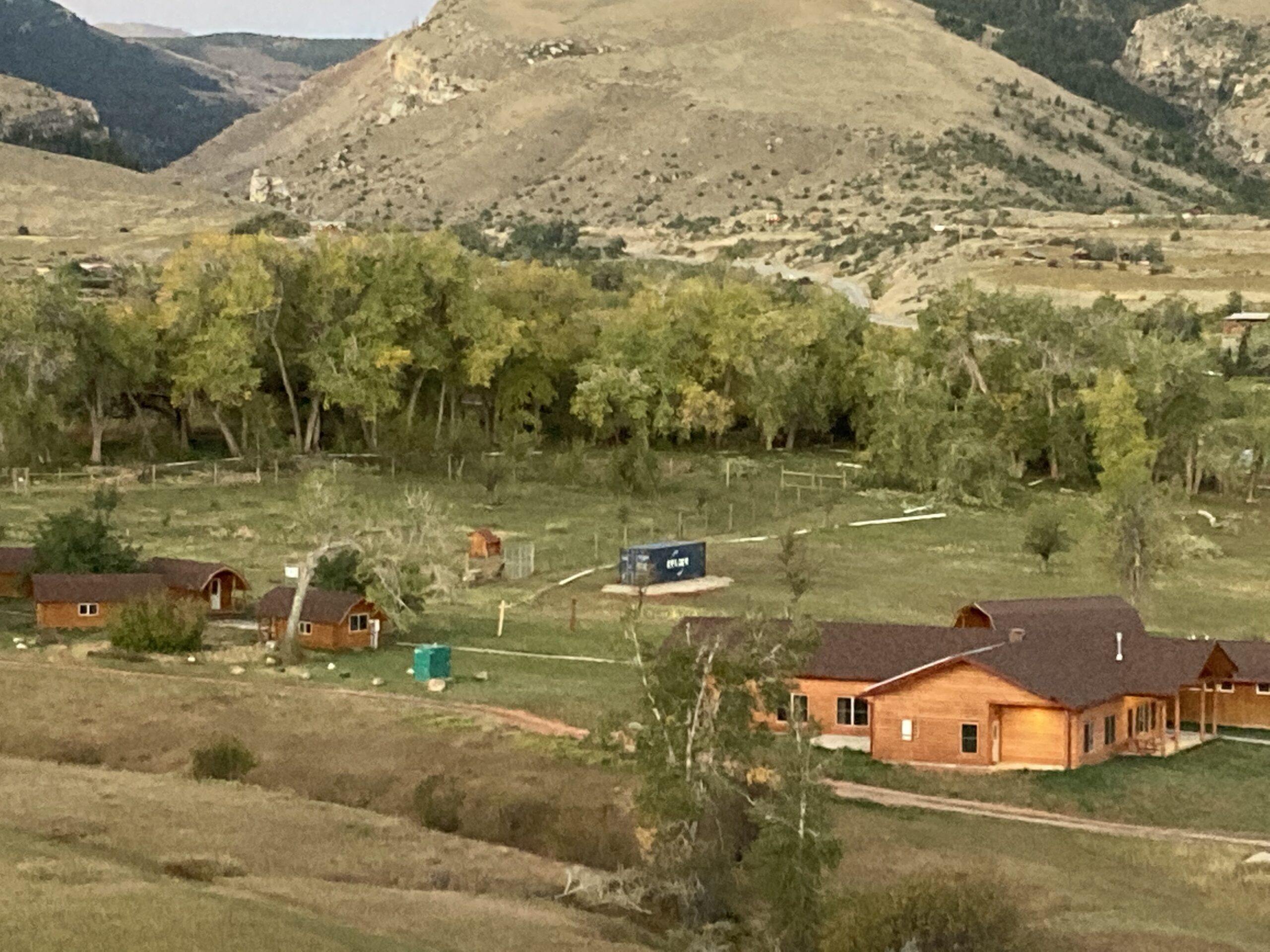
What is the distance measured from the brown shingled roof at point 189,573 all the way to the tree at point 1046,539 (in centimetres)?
2475

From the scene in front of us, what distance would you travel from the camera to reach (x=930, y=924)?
81.6ft

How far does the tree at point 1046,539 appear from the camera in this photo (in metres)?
62.1

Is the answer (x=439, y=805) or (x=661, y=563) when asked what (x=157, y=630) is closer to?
(x=439, y=805)

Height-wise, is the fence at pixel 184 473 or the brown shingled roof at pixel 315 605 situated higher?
the fence at pixel 184 473

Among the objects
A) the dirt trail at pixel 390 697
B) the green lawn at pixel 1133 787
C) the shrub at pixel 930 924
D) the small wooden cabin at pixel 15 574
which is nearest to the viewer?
the shrub at pixel 930 924

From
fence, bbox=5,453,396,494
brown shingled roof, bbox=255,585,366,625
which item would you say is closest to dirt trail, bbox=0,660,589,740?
brown shingled roof, bbox=255,585,366,625

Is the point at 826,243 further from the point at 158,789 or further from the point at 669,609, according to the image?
the point at 158,789

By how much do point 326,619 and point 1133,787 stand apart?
20.2 m

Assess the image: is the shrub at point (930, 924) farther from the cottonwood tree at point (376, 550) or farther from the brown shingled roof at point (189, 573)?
the brown shingled roof at point (189, 573)

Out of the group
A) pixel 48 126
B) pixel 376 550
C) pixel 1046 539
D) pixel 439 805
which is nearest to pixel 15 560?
pixel 376 550

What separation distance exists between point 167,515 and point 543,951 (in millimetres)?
43378

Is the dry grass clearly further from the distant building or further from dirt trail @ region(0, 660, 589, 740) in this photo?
the distant building

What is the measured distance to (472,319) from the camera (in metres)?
84.2

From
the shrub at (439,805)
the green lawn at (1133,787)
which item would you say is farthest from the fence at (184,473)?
the green lawn at (1133,787)
